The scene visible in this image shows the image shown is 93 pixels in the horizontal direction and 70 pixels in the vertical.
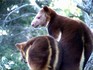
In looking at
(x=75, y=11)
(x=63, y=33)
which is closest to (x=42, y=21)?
(x=63, y=33)

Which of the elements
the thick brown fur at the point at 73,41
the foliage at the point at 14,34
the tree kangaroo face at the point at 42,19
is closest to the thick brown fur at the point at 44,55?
the thick brown fur at the point at 73,41

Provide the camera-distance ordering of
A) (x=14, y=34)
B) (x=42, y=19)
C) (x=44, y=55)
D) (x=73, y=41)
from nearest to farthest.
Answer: (x=44, y=55)
(x=73, y=41)
(x=42, y=19)
(x=14, y=34)

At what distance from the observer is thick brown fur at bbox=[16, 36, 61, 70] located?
320 centimetres

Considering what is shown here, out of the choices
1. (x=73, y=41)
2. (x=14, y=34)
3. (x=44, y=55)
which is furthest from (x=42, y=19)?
(x=14, y=34)

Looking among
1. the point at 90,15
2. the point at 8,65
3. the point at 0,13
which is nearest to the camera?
the point at 90,15

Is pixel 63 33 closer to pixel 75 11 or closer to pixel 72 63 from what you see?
pixel 72 63

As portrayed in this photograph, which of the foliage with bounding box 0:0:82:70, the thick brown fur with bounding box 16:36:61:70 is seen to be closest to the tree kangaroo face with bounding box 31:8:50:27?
the thick brown fur with bounding box 16:36:61:70

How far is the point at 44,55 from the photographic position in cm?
321

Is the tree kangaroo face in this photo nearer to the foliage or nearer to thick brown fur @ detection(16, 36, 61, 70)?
thick brown fur @ detection(16, 36, 61, 70)

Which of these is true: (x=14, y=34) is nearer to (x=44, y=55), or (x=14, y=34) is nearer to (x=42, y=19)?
(x=42, y=19)

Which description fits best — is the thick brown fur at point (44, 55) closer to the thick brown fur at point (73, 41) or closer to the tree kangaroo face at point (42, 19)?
the thick brown fur at point (73, 41)

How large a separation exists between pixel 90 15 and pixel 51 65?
49.4 inches

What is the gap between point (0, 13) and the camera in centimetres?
924

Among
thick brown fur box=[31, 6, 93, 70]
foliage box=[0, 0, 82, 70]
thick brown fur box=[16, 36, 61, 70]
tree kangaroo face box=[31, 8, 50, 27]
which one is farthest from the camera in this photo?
foliage box=[0, 0, 82, 70]
